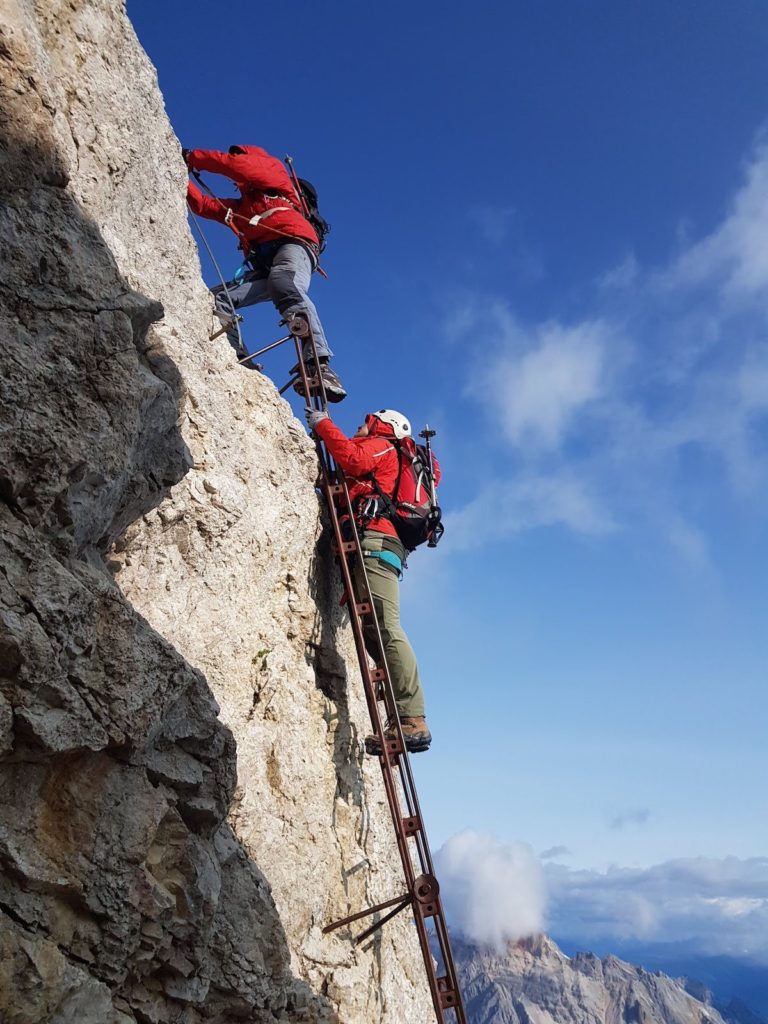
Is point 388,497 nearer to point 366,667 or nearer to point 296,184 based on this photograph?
point 366,667

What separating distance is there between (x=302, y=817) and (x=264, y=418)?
465cm

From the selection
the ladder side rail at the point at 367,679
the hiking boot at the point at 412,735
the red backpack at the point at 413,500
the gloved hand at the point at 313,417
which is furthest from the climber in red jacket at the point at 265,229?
the hiking boot at the point at 412,735

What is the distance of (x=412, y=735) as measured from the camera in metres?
9.17

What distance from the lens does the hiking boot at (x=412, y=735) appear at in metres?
9.16

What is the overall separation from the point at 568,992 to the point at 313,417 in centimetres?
13873

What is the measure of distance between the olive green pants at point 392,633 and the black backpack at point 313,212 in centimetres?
535

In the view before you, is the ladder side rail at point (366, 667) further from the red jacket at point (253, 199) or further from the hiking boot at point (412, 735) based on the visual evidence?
the red jacket at point (253, 199)

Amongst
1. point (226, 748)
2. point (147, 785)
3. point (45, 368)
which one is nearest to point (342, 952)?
point (226, 748)

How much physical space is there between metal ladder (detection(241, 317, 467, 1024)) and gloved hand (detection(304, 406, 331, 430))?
0.72 ft

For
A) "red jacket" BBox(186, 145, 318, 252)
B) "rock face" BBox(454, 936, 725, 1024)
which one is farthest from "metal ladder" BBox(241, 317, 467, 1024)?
"rock face" BBox(454, 936, 725, 1024)

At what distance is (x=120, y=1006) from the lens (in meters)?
4.66

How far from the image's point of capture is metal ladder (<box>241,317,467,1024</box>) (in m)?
8.03

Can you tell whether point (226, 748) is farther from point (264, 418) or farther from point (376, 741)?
point (264, 418)

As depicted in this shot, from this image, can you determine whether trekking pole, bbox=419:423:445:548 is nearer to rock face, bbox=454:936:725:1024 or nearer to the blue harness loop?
the blue harness loop
